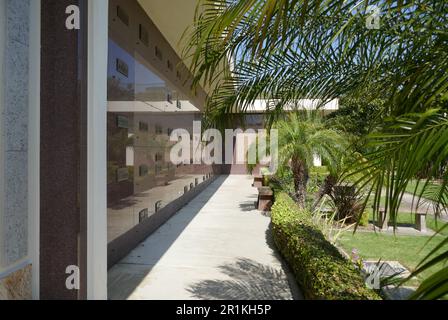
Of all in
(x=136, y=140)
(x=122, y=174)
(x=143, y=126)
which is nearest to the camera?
(x=122, y=174)

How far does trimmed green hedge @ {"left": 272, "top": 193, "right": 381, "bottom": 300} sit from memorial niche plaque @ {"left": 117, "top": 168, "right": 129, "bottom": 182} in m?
2.47

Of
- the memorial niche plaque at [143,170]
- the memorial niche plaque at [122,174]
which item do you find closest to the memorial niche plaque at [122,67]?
the memorial niche plaque at [122,174]

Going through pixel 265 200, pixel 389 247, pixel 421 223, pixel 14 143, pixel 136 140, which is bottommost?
pixel 389 247

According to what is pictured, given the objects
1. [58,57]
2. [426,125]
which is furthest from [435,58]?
[58,57]

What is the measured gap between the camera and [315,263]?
325 cm

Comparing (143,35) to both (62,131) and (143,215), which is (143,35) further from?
(62,131)

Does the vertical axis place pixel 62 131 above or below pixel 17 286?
above

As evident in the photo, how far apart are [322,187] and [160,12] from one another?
6.18 meters

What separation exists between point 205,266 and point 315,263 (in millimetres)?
1932

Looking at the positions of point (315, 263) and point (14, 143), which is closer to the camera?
point (14, 143)

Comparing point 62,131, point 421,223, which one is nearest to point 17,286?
point 62,131

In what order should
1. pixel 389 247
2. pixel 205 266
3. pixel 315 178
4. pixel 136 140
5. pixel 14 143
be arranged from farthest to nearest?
1. pixel 315 178
2. pixel 389 247
3. pixel 136 140
4. pixel 205 266
5. pixel 14 143

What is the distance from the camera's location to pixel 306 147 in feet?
23.7
